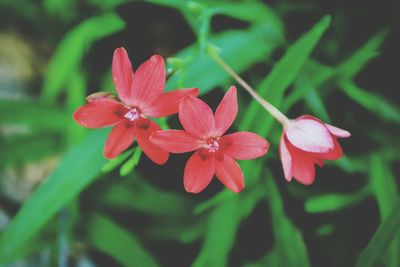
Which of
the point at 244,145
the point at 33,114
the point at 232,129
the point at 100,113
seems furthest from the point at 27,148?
the point at 244,145

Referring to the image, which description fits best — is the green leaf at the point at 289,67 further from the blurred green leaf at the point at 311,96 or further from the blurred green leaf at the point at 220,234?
the blurred green leaf at the point at 220,234

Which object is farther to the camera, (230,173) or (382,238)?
(382,238)

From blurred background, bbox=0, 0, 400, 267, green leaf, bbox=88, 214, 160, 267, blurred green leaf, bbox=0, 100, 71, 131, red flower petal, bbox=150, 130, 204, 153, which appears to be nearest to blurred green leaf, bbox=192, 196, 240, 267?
blurred background, bbox=0, 0, 400, 267

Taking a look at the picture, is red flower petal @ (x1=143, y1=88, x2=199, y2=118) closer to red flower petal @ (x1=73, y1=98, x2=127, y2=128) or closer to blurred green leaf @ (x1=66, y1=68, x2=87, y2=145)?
red flower petal @ (x1=73, y1=98, x2=127, y2=128)

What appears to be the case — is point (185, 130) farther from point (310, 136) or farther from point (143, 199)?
point (143, 199)

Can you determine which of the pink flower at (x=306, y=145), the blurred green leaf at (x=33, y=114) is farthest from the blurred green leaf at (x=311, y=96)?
the blurred green leaf at (x=33, y=114)

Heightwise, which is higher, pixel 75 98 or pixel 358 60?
pixel 75 98

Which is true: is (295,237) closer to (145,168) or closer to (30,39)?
(145,168)
